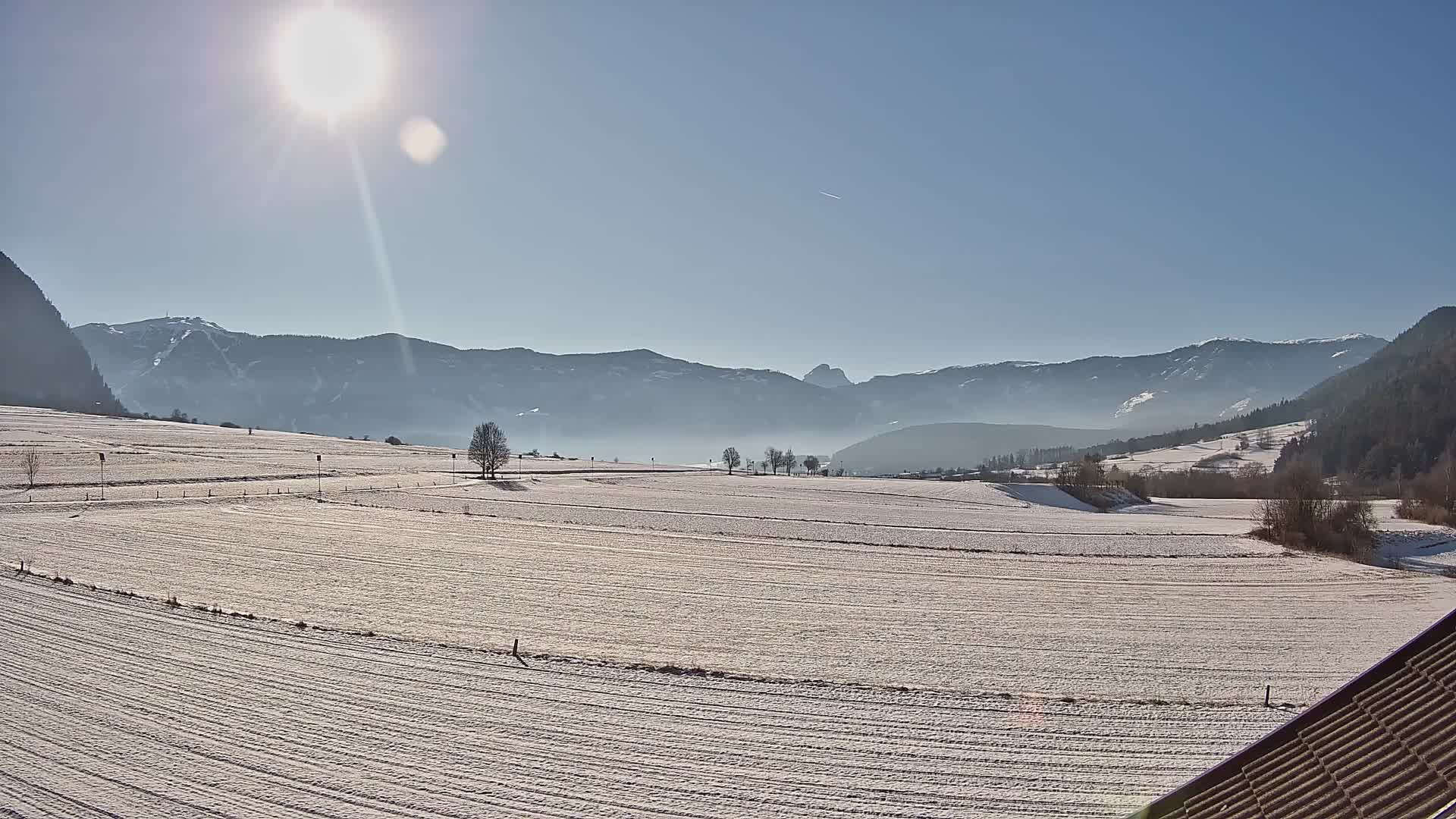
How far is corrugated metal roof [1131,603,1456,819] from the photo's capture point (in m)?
5.03

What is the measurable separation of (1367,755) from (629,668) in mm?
16713

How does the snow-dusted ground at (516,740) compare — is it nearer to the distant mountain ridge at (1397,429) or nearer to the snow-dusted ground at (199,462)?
the snow-dusted ground at (199,462)

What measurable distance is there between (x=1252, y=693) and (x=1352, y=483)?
5759 inches

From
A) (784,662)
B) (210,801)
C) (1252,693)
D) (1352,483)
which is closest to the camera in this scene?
(210,801)

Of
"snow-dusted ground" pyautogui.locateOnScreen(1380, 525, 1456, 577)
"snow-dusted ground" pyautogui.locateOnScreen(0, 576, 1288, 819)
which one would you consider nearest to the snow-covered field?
"snow-dusted ground" pyautogui.locateOnScreen(0, 576, 1288, 819)

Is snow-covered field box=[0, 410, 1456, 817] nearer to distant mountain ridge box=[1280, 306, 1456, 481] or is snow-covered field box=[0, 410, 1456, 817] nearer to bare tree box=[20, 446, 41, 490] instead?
bare tree box=[20, 446, 41, 490]

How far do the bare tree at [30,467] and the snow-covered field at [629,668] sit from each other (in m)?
19.8

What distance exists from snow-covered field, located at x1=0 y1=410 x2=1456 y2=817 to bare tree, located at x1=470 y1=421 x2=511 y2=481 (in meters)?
47.1

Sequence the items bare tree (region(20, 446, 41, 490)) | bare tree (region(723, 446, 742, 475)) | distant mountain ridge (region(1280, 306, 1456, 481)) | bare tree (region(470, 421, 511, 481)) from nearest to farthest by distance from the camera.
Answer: bare tree (region(20, 446, 41, 490)), bare tree (region(470, 421, 511, 481)), distant mountain ridge (region(1280, 306, 1456, 481)), bare tree (region(723, 446, 742, 475))

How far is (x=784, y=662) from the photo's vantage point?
2086 centimetres

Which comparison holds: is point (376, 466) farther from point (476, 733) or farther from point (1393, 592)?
point (1393, 592)

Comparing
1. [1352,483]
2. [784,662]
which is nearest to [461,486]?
[784,662]

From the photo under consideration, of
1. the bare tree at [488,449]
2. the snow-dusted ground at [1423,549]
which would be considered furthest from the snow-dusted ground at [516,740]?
the bare tree at [488,449]

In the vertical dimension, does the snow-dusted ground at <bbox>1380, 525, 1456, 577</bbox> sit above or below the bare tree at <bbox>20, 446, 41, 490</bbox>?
below
